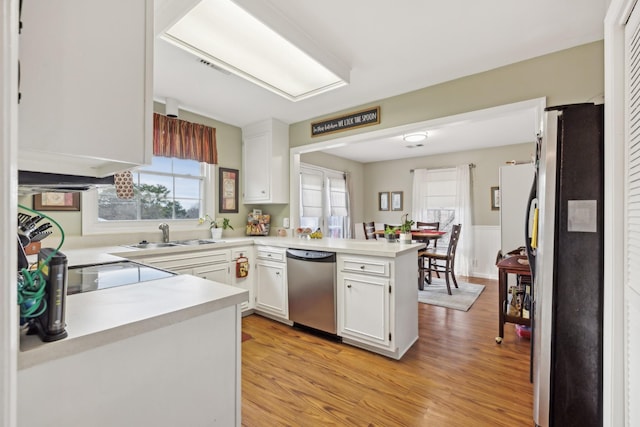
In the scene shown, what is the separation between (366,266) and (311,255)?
59cm

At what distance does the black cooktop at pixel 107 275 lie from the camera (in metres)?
1.19

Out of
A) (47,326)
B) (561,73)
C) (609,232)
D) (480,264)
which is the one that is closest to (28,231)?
(47,326)

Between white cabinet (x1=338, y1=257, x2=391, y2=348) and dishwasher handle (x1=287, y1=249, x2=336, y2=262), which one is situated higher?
dishwasher handle (x1=287, y1=249, x2=336, y2=262)

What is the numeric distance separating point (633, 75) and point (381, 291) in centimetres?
184

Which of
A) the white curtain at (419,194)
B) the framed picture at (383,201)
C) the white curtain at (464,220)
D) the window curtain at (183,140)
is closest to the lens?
the window curtain at (183,140)

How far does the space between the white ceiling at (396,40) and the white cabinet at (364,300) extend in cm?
162

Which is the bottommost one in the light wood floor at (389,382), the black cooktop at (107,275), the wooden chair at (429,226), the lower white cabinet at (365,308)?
the light wood floor at (389,382)

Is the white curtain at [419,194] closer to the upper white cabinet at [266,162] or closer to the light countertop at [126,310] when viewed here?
the upper white cabinet at [266,162]

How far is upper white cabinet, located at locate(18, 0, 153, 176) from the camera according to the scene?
0.65 m

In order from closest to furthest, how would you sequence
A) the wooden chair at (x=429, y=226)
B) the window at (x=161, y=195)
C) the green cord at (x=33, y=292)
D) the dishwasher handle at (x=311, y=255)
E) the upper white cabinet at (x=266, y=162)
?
the green cord at (x=33, y=292) < the dishwasher handle at (x=311, y=255) < the window at (x=161, y=195) < the upper white cabinet at (x=266, y=162) < the wooden chair at (x=429, y=226)

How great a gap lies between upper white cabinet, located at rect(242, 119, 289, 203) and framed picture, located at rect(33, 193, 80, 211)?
1759 millimetres

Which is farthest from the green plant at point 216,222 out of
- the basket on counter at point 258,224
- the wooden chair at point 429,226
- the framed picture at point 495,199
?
the framed picture at point 495,199

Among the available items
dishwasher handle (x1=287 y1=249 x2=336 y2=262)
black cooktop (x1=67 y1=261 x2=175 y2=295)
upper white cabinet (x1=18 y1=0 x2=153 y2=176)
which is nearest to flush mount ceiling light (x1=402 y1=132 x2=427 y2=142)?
dishwasher handle (x1=287 y1=249 x2=336 y2=262)

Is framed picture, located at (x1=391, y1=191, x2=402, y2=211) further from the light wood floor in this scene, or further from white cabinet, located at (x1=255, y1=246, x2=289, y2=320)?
white cabinet, located at (x1=255, y1=246, x2=289, y2=320)
